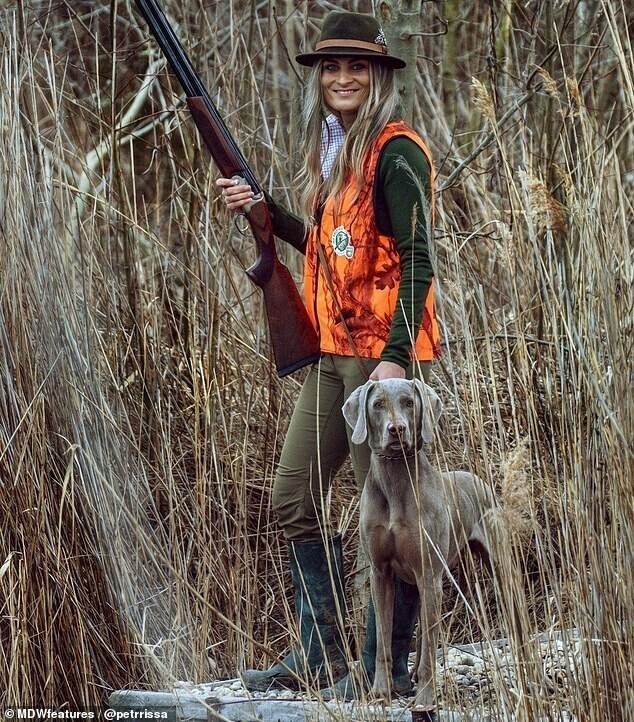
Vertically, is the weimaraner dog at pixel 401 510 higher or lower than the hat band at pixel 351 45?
lower

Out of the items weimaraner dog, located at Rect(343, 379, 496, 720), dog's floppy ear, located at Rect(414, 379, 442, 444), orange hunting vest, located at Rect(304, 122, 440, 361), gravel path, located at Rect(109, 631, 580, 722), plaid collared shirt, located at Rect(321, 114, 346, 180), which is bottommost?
gravel path, located at Rect(109, 631, 580, 722)

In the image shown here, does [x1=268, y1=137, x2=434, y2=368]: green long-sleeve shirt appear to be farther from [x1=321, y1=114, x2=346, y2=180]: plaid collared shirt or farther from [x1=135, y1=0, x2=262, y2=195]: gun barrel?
[x1=135, y1=0, x2=262, y2=195]: gun barrel

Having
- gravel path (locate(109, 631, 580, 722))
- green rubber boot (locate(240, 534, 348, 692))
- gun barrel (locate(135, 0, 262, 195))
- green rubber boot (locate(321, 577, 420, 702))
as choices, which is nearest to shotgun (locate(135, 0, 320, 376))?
gun barrel (locate(135, 0, 262, 195))

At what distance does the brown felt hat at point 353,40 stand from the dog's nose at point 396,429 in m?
1.08

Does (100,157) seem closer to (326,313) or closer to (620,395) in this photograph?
(326,313)

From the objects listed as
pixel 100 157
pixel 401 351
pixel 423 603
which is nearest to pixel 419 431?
pixel 401 351

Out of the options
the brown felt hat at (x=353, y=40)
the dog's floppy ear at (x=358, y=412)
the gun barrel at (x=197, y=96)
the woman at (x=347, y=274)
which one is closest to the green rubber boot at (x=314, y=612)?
the woman at (x=347, y=274)

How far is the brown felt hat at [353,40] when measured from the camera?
344 cm

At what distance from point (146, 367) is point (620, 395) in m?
2.32

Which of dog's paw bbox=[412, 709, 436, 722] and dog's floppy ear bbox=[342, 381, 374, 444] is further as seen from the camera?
dog's floppy ear bbox=[342, 381, 374, 444]

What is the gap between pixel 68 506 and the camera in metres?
3.74

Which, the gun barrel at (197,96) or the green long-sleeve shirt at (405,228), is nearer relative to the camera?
the green long-sleeve shirt at (405,228)

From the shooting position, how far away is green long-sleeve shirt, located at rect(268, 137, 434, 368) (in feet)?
10.7

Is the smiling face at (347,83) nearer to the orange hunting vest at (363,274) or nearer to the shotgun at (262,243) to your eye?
the orange hunting vest at (363,274)
